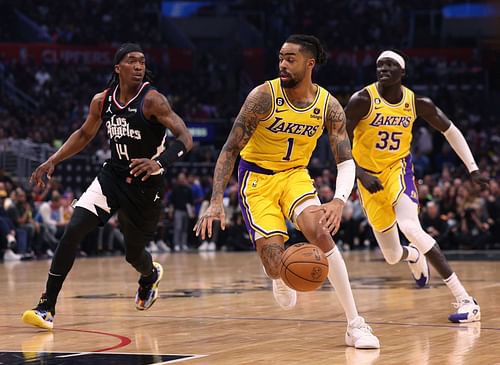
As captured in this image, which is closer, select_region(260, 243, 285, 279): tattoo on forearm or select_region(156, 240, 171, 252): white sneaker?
select_region(260, 243, 285, 279): tattoo on forearm

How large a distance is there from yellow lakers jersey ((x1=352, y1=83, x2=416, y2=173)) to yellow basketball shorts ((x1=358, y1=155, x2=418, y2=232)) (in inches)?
3.5

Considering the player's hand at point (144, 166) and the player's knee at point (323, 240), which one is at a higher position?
the player's hand at point (144, 166)

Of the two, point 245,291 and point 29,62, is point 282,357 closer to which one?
point 245,291

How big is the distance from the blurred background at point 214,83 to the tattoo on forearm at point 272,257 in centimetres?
1226

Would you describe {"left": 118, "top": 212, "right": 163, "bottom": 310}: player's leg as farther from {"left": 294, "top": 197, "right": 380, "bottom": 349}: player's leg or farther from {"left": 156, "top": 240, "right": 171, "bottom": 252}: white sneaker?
{"left": 156, "top": 240, "right": 171, "bottom": 252}: white sneaker

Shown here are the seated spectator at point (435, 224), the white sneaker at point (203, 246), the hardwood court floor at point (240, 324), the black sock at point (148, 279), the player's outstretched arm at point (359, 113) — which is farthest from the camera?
the white sneaker at point (203, 246)

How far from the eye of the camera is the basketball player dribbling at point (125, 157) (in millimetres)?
8117

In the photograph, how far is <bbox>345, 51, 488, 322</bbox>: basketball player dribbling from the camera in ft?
30.2

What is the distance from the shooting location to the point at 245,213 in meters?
7.40

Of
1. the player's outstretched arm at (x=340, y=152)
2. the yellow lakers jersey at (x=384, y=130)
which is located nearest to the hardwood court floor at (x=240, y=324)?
the player's outstretched arm at (x=340, y=152)

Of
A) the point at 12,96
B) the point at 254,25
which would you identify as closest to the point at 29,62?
the point at 12,96

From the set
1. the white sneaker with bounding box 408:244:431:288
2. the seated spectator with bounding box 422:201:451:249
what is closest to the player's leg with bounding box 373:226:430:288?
the white sneaker with bounding box 408:244:431:288

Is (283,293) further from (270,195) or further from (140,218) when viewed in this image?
(140,218)

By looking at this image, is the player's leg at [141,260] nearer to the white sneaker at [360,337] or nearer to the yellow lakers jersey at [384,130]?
the yellow lakers jersey at [384,130]
